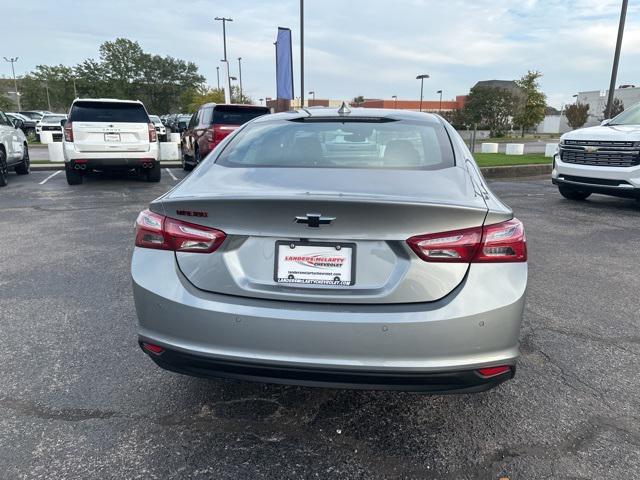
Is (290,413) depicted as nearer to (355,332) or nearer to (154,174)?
(355,332)

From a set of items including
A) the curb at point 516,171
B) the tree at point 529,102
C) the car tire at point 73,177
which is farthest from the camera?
the tree at point 529,102

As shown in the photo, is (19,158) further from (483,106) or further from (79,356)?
(483,106)

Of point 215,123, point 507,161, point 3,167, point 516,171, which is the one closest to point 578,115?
point 507,161

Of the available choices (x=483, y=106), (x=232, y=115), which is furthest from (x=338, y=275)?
(x=483, y=106)

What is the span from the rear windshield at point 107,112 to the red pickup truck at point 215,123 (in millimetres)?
1417

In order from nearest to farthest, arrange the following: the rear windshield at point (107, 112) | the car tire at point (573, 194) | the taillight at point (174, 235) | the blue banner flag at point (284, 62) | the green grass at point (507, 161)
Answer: the taillight at point (174, 235) < the car tire at point (573, 194) < the rear windshield at point (107, 112) < the green grass at point (507, 161) < the blue banner flag at point (284, 62)

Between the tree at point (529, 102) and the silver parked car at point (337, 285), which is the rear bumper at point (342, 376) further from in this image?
the tree at point (529, 102)

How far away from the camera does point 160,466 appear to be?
7.13 ft

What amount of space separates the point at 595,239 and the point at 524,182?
21.8 feet

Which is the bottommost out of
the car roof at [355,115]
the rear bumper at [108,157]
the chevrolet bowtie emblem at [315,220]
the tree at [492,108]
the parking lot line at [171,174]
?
the parking lot line at [171,174]

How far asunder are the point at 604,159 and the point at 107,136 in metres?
9.51

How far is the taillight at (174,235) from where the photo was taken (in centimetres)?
209

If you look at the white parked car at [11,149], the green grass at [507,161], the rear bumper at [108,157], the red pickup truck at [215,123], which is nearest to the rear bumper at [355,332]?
the rear bumper at [108,157]

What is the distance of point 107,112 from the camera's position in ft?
34.0
